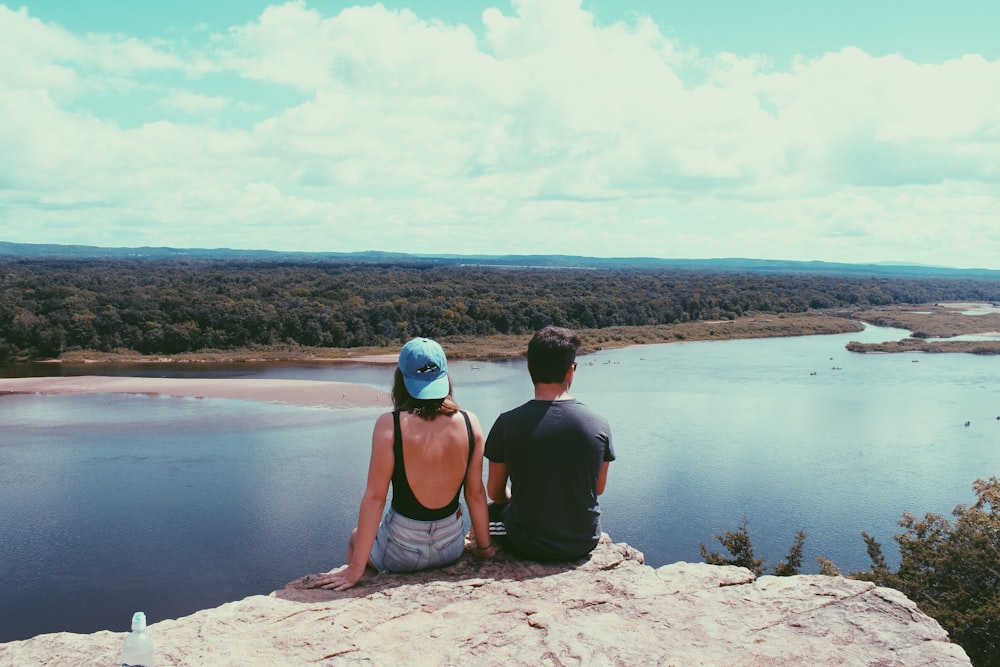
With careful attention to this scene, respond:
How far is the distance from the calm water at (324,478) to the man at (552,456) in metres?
9.38

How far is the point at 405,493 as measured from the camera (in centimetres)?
358

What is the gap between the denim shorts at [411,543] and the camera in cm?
367

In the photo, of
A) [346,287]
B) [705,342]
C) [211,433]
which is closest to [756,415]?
[211,433]

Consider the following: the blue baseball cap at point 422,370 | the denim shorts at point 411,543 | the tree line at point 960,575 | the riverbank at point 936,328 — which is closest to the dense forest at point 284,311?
the riverbank at point 936,328

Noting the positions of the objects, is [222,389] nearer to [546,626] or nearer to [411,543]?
[411,543]

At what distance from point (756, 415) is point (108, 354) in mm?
34719

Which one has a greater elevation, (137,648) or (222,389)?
(137,648)

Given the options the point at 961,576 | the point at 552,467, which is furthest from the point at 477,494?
the point at 961,576

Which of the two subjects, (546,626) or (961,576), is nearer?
(546,626)

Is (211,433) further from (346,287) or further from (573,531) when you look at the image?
(346,287)

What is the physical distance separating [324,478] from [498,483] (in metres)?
14.5

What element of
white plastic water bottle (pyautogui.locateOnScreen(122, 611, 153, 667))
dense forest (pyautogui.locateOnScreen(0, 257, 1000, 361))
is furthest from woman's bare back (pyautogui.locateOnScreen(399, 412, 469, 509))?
dense forest (pyautogui.locateOnScreen(0, 257, 1000, 361))

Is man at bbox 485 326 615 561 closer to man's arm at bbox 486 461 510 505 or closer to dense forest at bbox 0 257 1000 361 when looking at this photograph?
man's arm at bbox 486 461 510 505

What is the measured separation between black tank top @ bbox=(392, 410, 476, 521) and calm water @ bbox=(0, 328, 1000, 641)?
9313 mm
